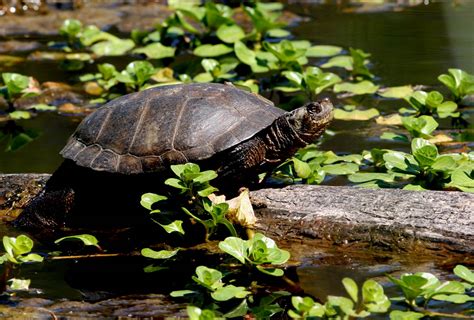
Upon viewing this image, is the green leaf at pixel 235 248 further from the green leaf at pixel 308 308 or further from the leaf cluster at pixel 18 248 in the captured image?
the leaf cluster at pixel 18 248

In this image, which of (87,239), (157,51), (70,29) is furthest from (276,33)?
(87,239)

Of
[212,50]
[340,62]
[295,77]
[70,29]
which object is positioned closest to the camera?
[295,77]

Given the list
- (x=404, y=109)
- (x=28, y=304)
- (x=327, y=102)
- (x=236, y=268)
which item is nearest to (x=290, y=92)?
(x=404, y=109)

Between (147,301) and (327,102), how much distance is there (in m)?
1.53

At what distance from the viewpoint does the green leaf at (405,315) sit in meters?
3.70

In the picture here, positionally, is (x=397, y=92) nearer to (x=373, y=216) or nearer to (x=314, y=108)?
(x=314, y=108)

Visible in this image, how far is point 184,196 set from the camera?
4770 millimetres

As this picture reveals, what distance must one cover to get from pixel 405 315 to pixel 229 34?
16.4 feet

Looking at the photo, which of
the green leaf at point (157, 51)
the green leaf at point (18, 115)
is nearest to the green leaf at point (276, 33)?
the green leaf at point (157, 51)

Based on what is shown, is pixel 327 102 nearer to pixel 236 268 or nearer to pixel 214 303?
pixel 236 268

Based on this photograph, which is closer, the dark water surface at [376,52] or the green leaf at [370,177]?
the green leaf at [370,177]

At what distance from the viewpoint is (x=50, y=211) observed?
207 inches

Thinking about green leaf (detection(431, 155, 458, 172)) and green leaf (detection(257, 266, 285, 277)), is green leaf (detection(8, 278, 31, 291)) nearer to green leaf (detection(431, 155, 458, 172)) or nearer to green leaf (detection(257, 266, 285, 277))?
green leaf (detection(257, 266, 285, 277))

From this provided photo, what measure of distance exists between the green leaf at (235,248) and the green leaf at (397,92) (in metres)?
3.57
